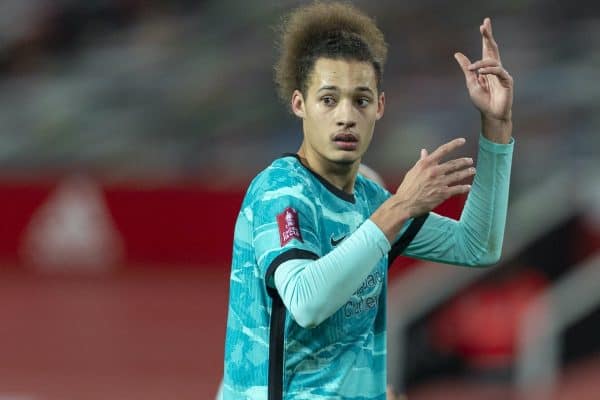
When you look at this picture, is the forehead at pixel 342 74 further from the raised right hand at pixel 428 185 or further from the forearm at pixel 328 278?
the forearm at pixel 328 278

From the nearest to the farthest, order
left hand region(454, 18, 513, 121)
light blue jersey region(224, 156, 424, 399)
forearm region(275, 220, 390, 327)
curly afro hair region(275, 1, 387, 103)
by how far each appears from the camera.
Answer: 1. forearm region(275, 220, 390, 327)
2. light blue jersey region(224, 156, 424, 399)
3. curly afro hair region(275, 1, 387, 103)
4. left hand region(454, 18, 513, 121)

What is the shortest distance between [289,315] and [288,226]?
24 centimetres

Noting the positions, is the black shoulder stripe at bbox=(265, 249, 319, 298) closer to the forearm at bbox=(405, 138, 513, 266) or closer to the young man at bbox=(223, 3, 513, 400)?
the young man at bbox=(223, 3, 513, 400)

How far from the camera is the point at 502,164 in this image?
4.06 metres

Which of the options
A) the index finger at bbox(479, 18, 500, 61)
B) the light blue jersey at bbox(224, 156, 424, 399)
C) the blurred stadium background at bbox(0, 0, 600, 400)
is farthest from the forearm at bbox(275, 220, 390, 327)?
the blurred stadium background at bbox(0, 0, 600, 400)

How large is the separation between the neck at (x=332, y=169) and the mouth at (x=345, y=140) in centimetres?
6

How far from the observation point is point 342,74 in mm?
3713

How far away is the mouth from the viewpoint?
12.0 ft

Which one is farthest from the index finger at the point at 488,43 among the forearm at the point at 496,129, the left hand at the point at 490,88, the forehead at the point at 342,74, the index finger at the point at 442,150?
the index finger at the point at 442,150

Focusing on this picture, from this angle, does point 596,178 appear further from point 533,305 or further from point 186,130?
point 186,130

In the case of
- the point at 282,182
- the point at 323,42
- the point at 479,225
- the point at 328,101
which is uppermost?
the point at 323,42

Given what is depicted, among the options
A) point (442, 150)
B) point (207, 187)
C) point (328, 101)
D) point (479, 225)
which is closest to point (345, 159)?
point (328, 101)

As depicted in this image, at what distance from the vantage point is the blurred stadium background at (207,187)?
10.1m

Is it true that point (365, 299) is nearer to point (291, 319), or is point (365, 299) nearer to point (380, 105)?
point (291, 319)
